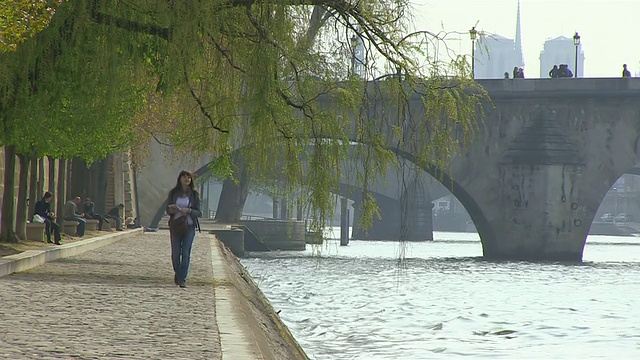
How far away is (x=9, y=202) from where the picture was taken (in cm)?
2095

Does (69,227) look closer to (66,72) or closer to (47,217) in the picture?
(47,217)

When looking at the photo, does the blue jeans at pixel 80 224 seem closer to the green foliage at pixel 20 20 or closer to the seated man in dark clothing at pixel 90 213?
the seated man in dark clothing at pixel 90 213

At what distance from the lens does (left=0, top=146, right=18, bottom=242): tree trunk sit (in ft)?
68.8

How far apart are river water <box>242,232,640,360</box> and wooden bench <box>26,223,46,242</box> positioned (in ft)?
15.8

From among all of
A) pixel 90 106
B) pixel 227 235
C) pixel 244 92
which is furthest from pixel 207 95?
pixel 227 235

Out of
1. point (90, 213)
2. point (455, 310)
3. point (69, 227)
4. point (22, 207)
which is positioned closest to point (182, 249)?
point (22, 207)

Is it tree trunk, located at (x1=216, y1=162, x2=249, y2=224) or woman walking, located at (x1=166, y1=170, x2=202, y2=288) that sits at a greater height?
tree trunk, located at (x1=216, y1=162, x2=249, y2=224)

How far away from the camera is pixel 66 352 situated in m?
8.23

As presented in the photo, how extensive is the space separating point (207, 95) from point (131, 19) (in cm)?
132

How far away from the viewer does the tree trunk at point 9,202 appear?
21.0 meters

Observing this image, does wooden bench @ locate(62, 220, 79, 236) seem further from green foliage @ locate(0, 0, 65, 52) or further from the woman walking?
the woman walking

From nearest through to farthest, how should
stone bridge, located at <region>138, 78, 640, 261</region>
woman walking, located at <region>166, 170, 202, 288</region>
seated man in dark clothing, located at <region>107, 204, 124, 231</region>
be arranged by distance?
1. woman walking, located at <region>166, 170, 202, 288</region>
2. seated man in dark clothing, located at <region>107, 204, 124, 231</region>
3. stone bridge, located at <region>138, 78, 640, 261</region>

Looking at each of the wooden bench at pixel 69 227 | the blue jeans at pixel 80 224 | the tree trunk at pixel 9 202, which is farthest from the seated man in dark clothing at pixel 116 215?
the tree trunk at pixel 9 202

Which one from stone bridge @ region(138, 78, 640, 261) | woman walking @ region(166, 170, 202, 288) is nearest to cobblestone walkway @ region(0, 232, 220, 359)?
woman walking @ region(166, 170, 202, 288)
